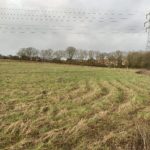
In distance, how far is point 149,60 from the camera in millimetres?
73500

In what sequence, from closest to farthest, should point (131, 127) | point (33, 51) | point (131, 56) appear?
point (131, 127)
point (131, 56)
point (33, 51)

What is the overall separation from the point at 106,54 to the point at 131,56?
661 inches

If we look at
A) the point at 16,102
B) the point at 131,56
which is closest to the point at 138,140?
the point at 16,102

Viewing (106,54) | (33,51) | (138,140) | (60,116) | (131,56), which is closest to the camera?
(138,140)

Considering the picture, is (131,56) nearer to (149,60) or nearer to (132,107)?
(149,60)

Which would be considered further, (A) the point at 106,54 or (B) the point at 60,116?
(A) the point at 106,54

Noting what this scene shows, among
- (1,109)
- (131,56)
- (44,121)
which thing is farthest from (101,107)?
(131,56)

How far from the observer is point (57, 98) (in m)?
14.2

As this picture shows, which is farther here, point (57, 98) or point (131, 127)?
point (57, 98)

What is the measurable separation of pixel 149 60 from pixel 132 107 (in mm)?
63338

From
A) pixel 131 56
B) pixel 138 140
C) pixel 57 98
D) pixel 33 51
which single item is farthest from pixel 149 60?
pixel 138 140

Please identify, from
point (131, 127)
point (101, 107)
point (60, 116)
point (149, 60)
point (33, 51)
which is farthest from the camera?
point (33, 51)

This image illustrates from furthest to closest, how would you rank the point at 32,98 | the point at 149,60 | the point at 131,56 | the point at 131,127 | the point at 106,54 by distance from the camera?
1. the point at 106,54
2. the point at 131,56
3. the point at 149,60
4. the point at 32,98
5. the point at 131,127

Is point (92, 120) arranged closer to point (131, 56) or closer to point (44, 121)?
point (44, 121)
